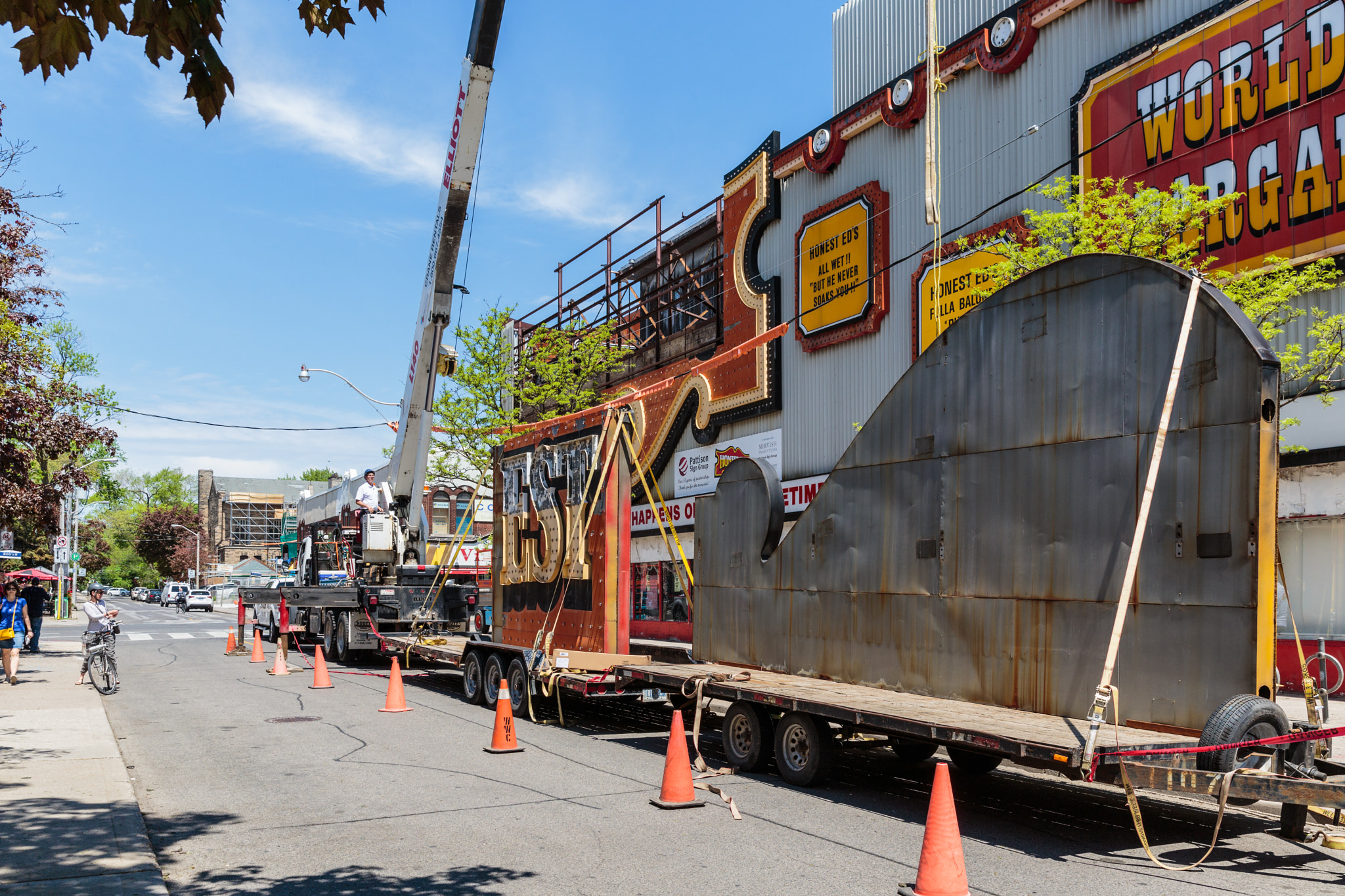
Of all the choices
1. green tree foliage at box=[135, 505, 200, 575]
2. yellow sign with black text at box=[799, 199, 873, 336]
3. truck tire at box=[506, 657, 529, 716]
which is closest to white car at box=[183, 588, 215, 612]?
green tree foliage at box=[135, 505, 200, 575]

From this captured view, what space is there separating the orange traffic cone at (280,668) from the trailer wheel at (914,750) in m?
13.3

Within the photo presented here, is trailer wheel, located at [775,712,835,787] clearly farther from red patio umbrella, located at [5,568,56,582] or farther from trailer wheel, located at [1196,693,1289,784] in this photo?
red patio umbrella, located at [5,568,56,582]

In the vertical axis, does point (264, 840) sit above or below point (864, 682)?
below

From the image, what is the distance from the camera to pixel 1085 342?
28.9ft

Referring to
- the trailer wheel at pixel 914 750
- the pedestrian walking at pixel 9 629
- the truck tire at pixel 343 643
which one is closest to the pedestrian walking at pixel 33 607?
the pedestrian walking at pixel 9 629

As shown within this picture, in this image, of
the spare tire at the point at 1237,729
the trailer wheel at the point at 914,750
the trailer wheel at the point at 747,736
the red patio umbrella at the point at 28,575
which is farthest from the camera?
the red patio umbrella at the point at 28,575

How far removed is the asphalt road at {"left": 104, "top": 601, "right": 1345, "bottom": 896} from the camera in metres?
6.61

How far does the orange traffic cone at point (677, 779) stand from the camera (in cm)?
866

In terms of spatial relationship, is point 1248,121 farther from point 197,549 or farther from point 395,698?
point 197,549

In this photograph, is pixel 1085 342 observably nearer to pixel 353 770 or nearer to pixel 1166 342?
pixel 1166 342

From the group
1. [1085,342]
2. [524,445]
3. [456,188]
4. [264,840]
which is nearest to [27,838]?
[264,840]

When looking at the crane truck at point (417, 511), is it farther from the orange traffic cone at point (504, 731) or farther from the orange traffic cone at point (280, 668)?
the orange traffic cone at point (504, 731)

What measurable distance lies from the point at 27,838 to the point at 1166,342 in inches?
344

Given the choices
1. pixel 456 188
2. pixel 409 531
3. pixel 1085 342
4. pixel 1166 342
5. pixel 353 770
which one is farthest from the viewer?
pixel 409 531
